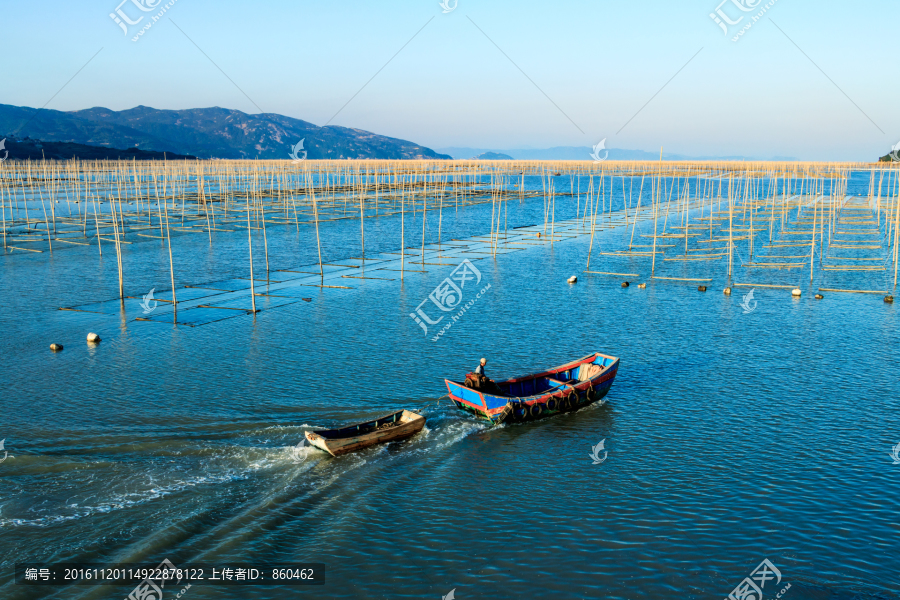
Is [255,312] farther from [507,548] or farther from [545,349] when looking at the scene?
[507,548]

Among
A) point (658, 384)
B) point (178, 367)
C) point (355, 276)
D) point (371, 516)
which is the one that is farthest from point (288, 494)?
point (355, 276)

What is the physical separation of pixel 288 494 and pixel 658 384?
1160 centimetres

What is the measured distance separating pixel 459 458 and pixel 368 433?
6.86 ft

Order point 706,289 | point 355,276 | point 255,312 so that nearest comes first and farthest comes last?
point 255,312, point 706,289, point 355,276

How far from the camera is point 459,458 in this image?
15000 mm

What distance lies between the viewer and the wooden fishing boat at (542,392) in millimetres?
16719

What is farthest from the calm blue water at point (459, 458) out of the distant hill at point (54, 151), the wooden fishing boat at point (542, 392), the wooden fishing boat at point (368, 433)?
the distant hill at point (54, 151)

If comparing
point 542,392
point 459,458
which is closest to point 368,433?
point 459,458

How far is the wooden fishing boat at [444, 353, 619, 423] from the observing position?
16719 millimetres

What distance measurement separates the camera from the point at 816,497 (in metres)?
13.2

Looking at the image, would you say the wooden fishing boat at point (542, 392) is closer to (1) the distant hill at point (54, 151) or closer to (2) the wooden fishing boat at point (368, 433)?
(2) the wooden fishing boat at point (368, 433)

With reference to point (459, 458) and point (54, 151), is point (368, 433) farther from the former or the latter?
point (54, 151)

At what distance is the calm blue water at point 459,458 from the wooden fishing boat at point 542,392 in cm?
43

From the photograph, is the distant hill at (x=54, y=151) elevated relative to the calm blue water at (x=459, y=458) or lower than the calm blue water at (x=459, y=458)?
elevated
